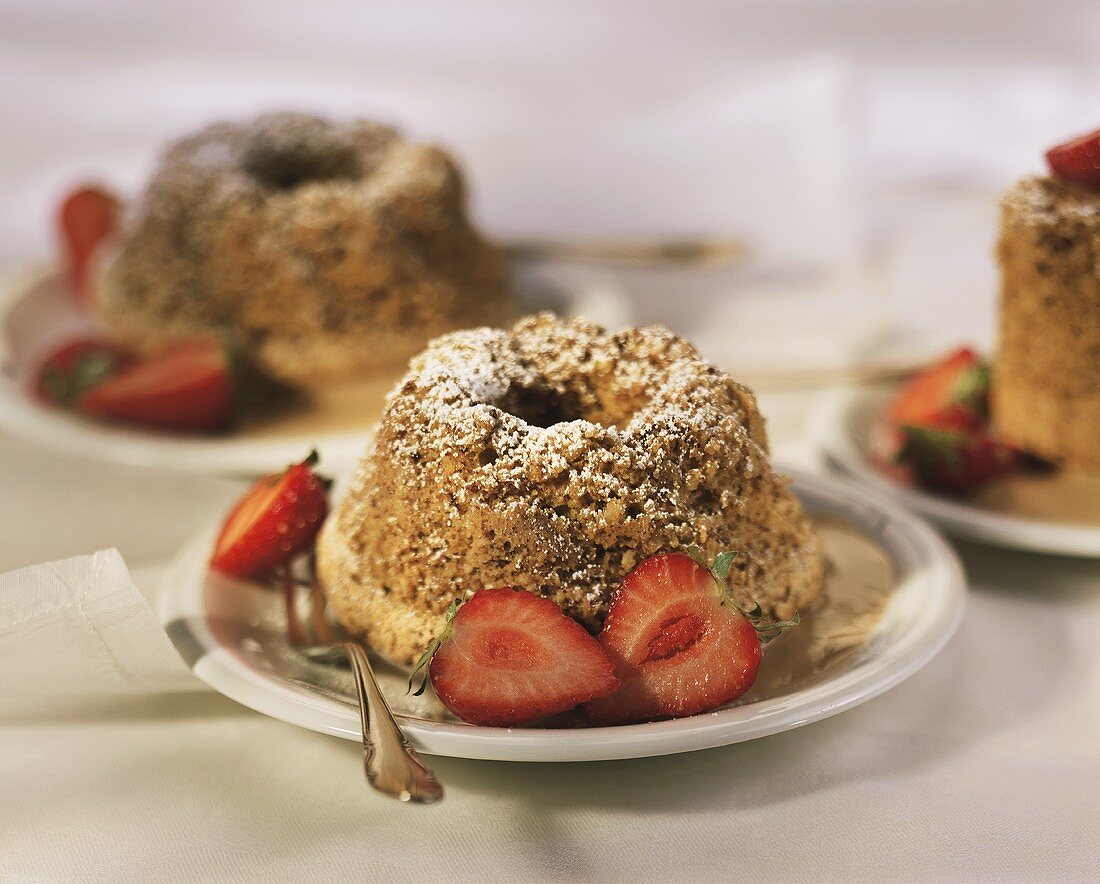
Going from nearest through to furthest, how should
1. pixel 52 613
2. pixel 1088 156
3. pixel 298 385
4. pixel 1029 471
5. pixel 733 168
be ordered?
pixel 52 613 → pixel 1088 156 → pixel 1029 471 → pixel 298 385 → pixel 733 168

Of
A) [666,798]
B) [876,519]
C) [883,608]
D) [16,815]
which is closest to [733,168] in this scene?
[876,519]

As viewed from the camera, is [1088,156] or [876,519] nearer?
[876,519]

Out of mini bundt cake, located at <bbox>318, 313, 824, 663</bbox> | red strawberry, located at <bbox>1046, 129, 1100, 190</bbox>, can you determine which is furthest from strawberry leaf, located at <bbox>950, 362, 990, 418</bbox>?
mini bundt cake, located at <bbox>318, 313, 824, 663</bbox>

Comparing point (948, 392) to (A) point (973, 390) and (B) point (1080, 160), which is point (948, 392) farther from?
(B) point (1080, 160)

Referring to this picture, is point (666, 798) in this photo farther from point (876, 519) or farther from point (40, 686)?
point (40, 686)

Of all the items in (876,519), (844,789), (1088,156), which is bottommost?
(844,789)

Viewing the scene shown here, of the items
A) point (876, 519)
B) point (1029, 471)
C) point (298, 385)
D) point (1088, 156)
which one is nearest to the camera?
point (876, 519)

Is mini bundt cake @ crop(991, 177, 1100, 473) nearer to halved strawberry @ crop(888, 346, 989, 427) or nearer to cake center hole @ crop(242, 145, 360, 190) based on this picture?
halved strawberry @ crop(888, 346, 989, 427)
